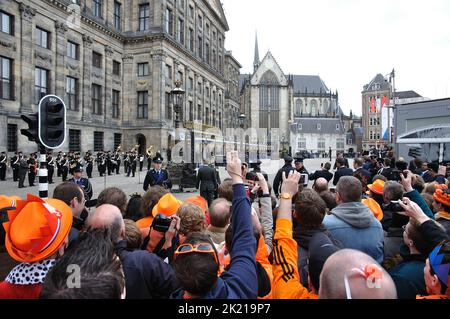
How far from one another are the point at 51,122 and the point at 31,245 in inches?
196

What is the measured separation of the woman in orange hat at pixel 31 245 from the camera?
6.35 ft

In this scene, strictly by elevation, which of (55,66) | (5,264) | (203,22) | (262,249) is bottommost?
(5,264)

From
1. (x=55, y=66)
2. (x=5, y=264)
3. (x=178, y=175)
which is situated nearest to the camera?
(x=5, y=264)

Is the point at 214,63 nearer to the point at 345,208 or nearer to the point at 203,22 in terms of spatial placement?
the point at 203,22

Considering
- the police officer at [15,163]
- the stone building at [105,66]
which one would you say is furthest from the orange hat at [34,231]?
the stone building at [105,66]

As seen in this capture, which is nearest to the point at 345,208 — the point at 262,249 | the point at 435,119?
the point at 262,249

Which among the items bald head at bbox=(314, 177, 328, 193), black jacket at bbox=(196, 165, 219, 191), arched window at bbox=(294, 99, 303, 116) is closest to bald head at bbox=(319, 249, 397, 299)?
bald head at bbox=(314, 177, 328, 193)

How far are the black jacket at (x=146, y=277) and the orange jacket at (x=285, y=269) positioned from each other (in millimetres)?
695

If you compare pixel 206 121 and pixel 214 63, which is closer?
pixel 206 121

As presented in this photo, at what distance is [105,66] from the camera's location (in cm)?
2877

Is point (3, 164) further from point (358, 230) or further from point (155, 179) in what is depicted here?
point (358, 230)

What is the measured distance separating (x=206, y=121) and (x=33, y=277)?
1743 inches

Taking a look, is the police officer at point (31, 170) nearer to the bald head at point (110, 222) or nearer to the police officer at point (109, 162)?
the police officer at point (109, 162)
